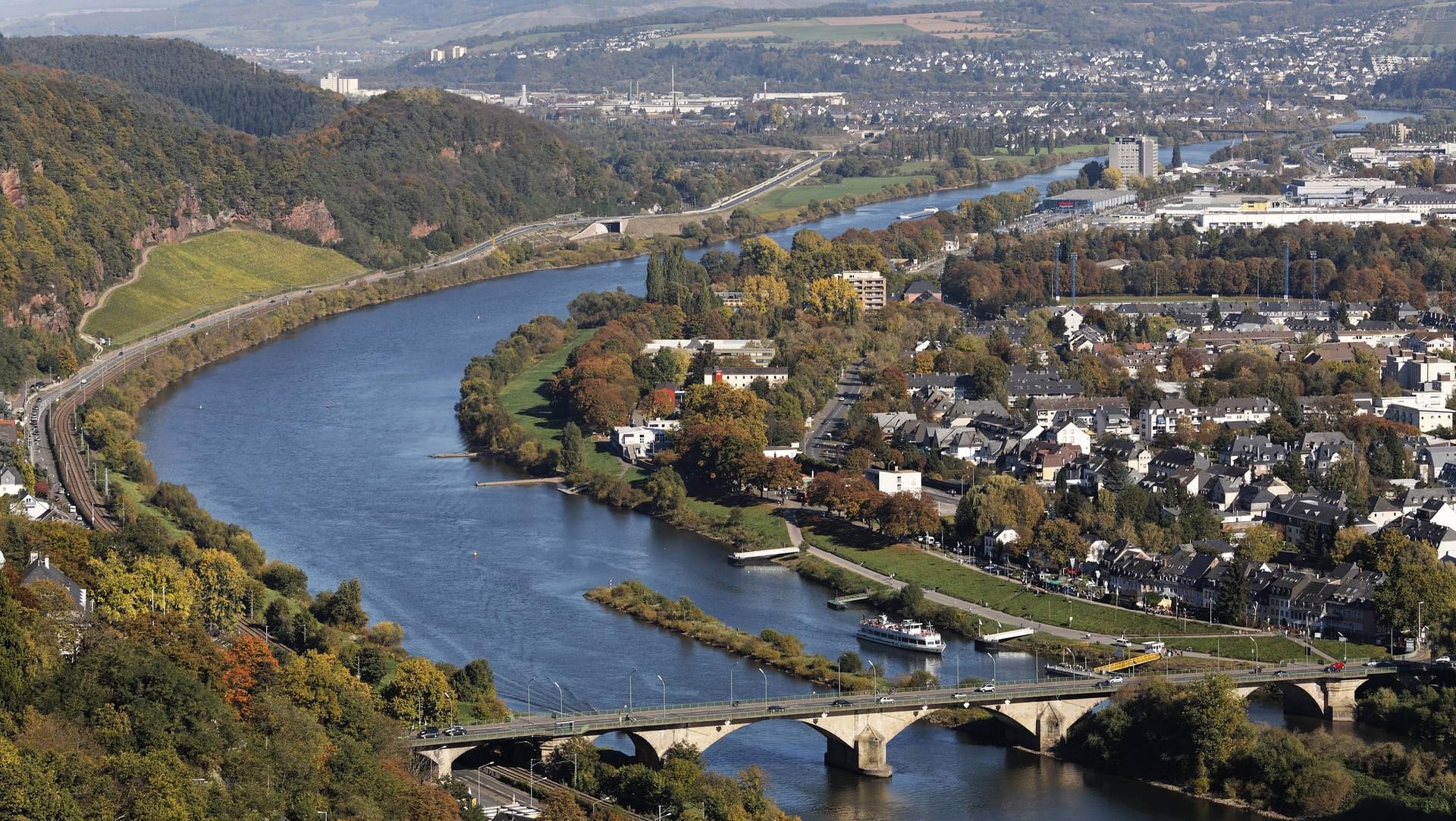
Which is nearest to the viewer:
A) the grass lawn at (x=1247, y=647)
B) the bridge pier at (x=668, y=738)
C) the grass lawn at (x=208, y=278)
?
the bridge pier at (x=668, y=738)

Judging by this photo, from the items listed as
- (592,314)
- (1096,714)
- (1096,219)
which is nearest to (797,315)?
(592,314)

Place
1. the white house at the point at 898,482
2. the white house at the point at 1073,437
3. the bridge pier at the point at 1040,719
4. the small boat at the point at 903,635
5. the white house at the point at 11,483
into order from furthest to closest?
the white house at the point at 1073,437 < the white house at the point at 898,482 < the white house at the point at 11,483 < the small boat at the point at 903,635 < the bridge pier at the point at 1040,719

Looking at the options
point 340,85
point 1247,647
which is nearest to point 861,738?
point 1247,647

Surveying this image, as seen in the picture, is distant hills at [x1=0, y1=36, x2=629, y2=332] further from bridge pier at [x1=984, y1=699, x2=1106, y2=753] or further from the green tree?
bridge pier at [x1=984, y1=699, x2=1106, y2=753]

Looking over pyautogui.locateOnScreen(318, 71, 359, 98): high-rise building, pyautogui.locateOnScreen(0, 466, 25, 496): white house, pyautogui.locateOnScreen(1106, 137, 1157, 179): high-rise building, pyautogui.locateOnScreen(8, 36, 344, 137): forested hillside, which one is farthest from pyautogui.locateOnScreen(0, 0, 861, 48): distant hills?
pyautogui.locateOnScreen(0, 466, 25, 496): white house

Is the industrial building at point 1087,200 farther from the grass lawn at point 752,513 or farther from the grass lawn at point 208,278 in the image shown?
the grass lawn at point 752,513

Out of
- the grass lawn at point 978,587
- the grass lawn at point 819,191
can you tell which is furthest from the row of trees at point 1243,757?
the grass lawn at point 819,191

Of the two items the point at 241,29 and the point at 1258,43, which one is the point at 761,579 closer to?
the point at 1258,43
